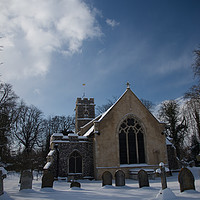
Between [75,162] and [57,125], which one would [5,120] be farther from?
[57,125]

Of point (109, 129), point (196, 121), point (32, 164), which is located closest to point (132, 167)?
point (109, 129)

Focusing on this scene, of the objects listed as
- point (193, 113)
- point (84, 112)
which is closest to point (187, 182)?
point (193, 113)

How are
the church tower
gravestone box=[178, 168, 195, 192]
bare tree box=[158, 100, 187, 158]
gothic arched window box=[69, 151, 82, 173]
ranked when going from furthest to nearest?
the church tower, bare tree box=[158, 100, 187, 158], gothic arched window box=[69, 151, 82, 173], gravestone box=[178, 168, 195, 192]

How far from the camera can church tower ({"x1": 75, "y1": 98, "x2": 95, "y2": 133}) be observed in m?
34.4

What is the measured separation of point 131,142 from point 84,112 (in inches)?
682

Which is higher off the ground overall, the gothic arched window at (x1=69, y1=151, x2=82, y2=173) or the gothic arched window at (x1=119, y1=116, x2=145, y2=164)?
the gothic arched window at (x1=119, y1=116, x2=145, y2=164)

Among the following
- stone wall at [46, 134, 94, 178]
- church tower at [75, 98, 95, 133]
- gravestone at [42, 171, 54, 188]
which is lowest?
gravestone at [42, 171, 54, 188]

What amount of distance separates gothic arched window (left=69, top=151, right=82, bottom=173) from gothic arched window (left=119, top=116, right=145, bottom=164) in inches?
157

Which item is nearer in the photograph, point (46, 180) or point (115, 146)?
point (46, 180)

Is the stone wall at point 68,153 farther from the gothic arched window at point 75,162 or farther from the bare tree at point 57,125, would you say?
the bare tree at point 57,125

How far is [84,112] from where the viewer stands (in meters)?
35.3

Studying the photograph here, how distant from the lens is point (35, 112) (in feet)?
113

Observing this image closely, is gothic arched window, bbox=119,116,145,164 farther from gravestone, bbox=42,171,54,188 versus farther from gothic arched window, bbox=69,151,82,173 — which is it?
gravestone, bbox=42,171,54,188

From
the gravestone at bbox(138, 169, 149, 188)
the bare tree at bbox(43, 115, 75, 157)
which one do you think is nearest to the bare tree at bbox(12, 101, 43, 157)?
the bare tree at bbox(43, 115, 75, 157)
